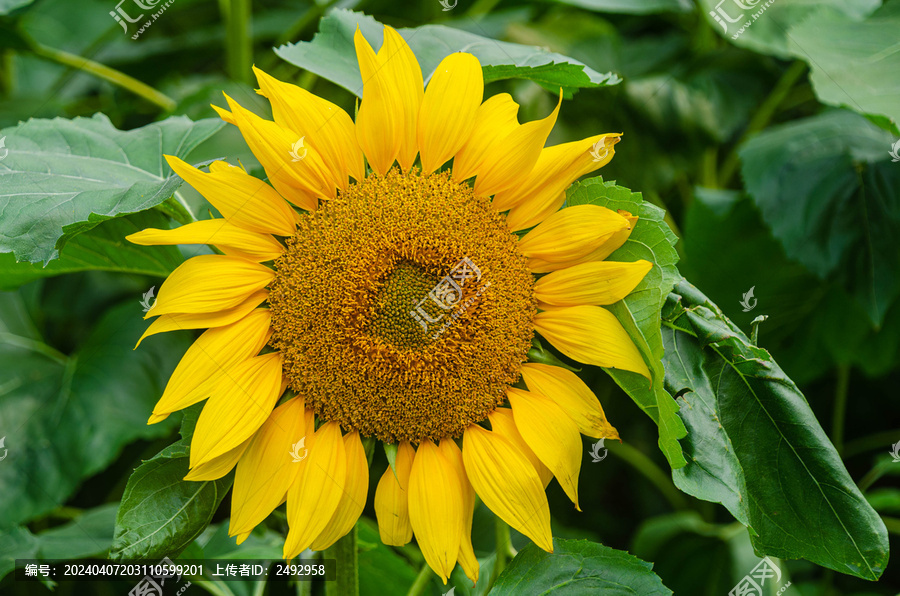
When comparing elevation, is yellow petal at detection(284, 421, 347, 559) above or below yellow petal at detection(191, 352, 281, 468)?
below

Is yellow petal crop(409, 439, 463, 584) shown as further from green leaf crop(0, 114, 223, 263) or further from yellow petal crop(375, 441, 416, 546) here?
green leaf crop(0, 114, 223, 263)

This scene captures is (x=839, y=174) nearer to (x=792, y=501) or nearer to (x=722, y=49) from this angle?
(x=722, y=49)

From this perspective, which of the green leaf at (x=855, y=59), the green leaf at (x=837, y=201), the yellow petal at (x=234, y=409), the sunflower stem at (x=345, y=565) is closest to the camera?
the yellow petal at (x=234, y=409)

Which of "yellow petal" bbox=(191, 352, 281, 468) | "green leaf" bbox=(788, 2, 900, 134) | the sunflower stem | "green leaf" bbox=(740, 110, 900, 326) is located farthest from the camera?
"green leaf" bbox=(740, 110, 900, 326)

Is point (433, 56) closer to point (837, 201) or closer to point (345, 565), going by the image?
point (345, 565)

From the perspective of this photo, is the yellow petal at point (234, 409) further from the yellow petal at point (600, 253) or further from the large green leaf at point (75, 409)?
the large green leaf at point (75, 409)

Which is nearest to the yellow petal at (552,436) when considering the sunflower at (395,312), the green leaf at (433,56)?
the sunflower at (395,312)

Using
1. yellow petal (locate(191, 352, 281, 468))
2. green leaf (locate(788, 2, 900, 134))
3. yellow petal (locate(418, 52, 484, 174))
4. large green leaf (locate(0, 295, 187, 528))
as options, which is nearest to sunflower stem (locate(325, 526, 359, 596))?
yellow petal (locate(191, 352, 281, 468))
